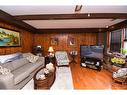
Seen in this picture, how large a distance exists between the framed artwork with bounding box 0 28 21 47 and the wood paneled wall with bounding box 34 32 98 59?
246 centimetres

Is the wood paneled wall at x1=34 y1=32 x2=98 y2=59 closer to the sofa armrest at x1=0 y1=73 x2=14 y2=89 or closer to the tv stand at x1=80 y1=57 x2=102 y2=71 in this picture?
the tv stand at x1=80 y1=57 x2=102 y2=71

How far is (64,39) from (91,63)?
2.39 meters

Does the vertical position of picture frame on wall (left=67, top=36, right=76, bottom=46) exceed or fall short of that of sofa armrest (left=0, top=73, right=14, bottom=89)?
it exceeds it

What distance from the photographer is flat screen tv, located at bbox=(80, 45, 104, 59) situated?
7.06 m

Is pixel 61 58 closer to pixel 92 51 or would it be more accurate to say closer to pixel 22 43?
pixel 92 51

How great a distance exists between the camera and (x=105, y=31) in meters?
7.79

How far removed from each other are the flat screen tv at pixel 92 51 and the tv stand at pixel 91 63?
0.24 metres

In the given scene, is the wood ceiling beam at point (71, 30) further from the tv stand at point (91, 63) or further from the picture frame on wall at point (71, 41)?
the tv stand at point (91, 63)

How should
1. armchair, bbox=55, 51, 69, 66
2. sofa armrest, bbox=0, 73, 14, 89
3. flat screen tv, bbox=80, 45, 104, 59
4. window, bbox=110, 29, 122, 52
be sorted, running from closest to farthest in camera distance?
sofa armrest, bbox=0, 73, 14, 89, window, bbox=110, 29, 122, 52, flat screen tv, bbox=80, 45, 104, 59, armchair, bbox=55, 51, 69, 66

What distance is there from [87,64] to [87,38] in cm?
189

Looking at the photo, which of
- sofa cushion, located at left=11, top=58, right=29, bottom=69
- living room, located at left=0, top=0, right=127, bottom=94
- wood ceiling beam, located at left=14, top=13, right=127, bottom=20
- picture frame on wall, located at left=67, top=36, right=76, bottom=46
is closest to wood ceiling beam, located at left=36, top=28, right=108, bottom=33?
living room, located at left=0, top=0, right=127, bottom=94

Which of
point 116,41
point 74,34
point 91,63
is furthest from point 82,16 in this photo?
point 74,34
